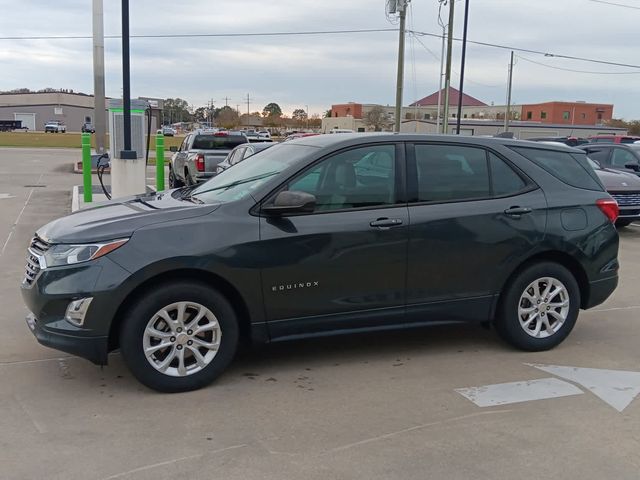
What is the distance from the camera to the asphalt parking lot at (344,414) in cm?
340

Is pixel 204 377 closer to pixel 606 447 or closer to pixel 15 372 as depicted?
pixel 15 372

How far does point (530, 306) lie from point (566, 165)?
1287mm

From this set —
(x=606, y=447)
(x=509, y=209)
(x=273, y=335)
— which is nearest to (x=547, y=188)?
(x=509, y=209)

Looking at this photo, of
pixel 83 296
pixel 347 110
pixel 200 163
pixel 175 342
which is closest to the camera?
pixel 83 296

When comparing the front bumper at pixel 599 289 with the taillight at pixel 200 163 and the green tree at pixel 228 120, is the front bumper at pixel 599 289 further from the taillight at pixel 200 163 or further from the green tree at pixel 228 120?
the green tree at pixel 228 120

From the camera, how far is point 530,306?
206 inches

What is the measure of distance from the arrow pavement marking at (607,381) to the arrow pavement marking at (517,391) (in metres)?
0.14

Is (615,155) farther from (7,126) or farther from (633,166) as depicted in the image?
(7,126)

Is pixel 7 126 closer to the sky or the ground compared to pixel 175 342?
closer to the sky

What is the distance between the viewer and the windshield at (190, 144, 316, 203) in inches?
184

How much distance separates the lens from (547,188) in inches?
207

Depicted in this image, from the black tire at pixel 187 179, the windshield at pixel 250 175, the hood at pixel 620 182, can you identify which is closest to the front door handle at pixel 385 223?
the windshield at pixel 250 175

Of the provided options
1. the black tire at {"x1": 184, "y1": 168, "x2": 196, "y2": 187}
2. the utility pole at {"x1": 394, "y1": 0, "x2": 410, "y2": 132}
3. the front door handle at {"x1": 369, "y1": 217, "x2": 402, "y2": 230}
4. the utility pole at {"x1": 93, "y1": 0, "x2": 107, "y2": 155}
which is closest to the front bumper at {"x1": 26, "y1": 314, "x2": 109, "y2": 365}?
the front door handle at {"x1": 369, "y1": 217, "x2": 402, "y2": 230}

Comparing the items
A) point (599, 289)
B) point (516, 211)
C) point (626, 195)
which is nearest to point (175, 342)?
point (516, 211)
